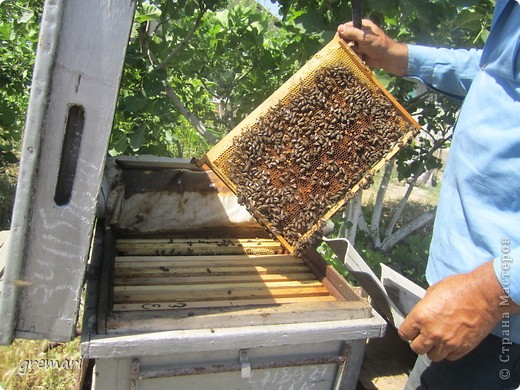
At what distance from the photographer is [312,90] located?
207 centimetres

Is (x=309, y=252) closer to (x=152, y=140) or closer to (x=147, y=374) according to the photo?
(x=147, y=374)

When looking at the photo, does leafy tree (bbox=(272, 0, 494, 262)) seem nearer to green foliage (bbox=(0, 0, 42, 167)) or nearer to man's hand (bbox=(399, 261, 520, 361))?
man's hand (bbox=(399, 261, 520, 361))

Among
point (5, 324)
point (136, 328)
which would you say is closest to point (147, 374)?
point (136, 328)

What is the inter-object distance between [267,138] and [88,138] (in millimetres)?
857

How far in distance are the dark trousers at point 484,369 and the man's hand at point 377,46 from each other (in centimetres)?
129

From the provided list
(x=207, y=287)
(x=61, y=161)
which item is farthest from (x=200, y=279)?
(x=61, y=161)

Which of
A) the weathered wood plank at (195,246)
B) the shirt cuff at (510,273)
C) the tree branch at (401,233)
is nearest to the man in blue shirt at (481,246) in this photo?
the shirt cuff at (510,273)

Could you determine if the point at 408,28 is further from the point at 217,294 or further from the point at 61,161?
the point at 61,161

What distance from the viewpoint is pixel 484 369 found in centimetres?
173

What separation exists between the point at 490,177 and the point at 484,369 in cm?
71

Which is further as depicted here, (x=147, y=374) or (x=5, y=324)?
(x=147, y=374)

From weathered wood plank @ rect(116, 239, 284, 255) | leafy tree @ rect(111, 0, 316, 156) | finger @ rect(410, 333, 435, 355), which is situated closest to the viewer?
finger @ rect(410, 333, 435, 355)

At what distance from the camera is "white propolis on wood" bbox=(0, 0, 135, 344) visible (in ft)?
4.19

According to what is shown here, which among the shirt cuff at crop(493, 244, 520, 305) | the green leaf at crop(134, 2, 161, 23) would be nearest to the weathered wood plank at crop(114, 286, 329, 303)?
the shirt cuff at crop(493, 244, 520, 305)
